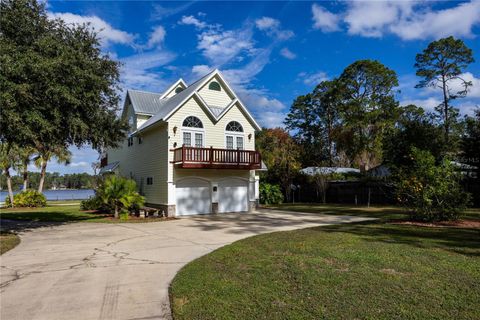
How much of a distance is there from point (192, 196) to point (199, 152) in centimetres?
282

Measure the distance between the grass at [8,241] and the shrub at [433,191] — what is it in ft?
44.1

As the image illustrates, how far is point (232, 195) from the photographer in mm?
21984

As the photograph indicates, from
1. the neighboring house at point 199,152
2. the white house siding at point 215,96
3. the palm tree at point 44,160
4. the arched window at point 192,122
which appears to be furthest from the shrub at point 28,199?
the white house siding at point 215,96

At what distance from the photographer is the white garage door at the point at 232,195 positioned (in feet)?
70.8

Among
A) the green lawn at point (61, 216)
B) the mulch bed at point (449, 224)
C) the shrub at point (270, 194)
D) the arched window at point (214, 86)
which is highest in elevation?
the arched window at point (214, 86)

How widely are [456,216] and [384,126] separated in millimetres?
31139

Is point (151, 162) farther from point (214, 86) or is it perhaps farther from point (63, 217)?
point (214, 86)

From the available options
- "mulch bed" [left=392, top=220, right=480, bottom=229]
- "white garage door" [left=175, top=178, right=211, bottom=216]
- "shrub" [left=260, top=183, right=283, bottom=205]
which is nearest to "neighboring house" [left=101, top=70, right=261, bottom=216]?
"white garage door" [left=175, top=178, right=211, bottom=216]

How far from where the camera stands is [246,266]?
6.96 m

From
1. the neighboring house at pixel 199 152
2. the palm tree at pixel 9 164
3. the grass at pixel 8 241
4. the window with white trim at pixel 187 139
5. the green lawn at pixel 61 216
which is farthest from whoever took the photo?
the palm tree at pixel 9 164

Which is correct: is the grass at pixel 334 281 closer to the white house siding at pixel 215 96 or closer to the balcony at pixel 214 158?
the balcony at pixel 214 158

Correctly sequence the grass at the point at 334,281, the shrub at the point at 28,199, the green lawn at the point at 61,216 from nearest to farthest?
1. the grass at the point at 334,281
2. the green lawn at the point at 61,216
3. the shrub at the point at 28,199

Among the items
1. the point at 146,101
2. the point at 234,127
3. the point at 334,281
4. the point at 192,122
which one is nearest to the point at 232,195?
the point at 234,127

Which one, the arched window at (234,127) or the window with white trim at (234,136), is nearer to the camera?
the window with white trim at (234,136)
